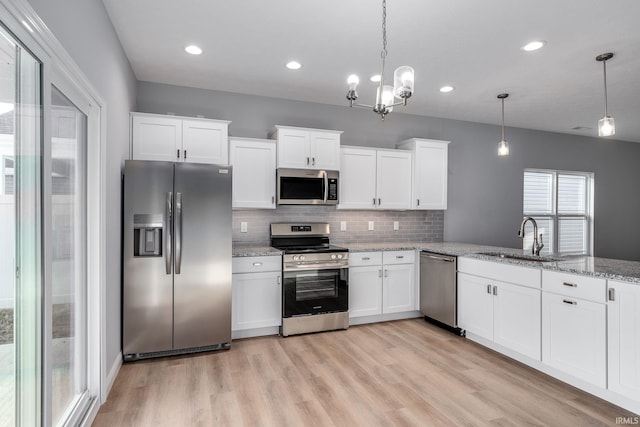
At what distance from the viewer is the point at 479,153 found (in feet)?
17.7

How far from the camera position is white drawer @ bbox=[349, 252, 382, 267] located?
4051 mm

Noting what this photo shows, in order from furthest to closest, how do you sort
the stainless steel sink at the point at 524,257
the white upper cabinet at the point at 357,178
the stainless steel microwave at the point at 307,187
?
the white upper cabinet at the point at 357,178 < the stainless steel microwave at the point at 307,187 < the stainless steel sink at the point at 524,257

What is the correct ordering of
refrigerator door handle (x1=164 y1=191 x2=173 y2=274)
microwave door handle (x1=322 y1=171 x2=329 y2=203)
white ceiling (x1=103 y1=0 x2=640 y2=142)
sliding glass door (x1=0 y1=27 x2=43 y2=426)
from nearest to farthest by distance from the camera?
1. sliding glass door (x1=0 y1=27 x2=43 y2=426)
2. white ceiling (x1=103 y1=0 x2=640 y2=142)
3. refrigerator door handle (x1=164 y1=191 x2=173 y2=274)
4. microwave door handle (x1=322 y1=171 x2=329 y2=203)

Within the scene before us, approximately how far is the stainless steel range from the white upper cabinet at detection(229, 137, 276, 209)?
1.97 ft

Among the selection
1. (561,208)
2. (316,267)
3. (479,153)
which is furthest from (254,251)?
(561,208)

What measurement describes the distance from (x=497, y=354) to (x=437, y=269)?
3.41 feet

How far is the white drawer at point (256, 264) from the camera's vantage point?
3580 millimetres

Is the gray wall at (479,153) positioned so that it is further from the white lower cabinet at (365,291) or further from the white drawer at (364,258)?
the white lower cabinet at (365,291)

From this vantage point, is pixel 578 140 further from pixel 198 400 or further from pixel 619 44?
pixel 198 400

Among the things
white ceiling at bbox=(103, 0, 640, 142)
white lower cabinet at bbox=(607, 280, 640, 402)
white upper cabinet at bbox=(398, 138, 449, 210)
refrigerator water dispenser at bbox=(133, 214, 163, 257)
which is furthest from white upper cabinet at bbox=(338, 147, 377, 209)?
white lower cabinet at bbox=(607, 280, 640, 402)

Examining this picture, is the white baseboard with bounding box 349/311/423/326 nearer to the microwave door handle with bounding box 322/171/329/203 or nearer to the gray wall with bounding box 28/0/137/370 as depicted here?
the microwave door handle with bounding box 322/171/329/203

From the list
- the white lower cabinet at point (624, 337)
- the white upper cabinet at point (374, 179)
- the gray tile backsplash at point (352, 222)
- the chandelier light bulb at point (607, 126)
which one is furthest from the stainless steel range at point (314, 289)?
the chandelier light bulb at point (607, 126)

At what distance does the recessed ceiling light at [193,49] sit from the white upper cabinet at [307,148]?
1147 mm

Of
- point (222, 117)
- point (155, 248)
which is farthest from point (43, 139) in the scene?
point (222, 117)
